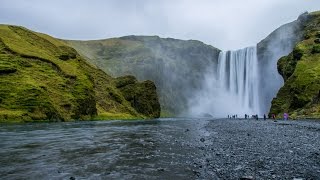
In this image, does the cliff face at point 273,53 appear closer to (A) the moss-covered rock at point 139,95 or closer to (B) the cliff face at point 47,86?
(A) the moss-covered rock at point 139,95

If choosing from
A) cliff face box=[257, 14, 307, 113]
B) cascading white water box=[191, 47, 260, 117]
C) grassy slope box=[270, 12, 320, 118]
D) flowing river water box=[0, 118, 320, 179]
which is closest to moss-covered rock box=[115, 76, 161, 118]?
cascading white water box=[191, 47, 260, 117]

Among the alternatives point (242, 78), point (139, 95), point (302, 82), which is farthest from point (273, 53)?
point (302, 82)

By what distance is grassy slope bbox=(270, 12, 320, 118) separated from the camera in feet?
305

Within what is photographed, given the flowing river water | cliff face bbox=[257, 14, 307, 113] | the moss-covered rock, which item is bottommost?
the flowing river water

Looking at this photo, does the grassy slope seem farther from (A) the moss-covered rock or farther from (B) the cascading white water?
(A) the moss-covered rock

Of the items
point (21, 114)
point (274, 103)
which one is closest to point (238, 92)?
point (274, 103)

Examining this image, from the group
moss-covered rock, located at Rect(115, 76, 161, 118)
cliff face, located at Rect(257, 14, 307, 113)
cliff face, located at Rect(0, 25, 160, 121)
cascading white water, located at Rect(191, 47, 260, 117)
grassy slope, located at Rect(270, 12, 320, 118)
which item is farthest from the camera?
cliff face, located at Rect(257, 14, 307, 113)

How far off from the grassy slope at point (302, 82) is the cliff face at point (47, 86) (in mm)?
56002

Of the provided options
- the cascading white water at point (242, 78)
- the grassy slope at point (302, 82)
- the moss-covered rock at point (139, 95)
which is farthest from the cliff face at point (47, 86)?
the grassy slope at point (302, 82)

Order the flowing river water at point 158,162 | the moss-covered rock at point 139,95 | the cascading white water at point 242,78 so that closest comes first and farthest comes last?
the flowing river water at point 158,162 < the moss-covered rock at point 139,95 < the cascading white water at point 242,78

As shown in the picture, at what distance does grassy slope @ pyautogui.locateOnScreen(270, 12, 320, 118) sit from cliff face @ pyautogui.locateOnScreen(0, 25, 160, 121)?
56.0 meters

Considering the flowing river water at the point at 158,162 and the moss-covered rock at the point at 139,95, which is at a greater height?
the moss-covered rock at the point at 139,95

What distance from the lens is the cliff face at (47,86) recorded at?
86625 millimetres

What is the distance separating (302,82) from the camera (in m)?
101
